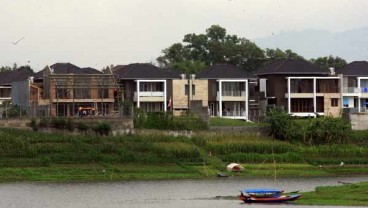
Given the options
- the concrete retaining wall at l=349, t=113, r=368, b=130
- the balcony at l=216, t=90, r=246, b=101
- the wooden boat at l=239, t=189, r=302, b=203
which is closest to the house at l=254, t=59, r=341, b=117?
Answer: the balcony at l=216, t=90, r=246, b=101

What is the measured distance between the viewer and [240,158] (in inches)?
3169

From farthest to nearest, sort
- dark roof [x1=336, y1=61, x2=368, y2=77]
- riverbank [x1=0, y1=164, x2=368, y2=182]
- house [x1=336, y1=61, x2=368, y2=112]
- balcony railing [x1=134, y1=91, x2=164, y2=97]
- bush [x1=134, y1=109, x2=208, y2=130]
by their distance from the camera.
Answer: dark roof [x1=336, y1=61, x2=368, y2=77], house [x1=336, y1=61, x2=368, y2=112], balcony railing [x1=134, y1=91, x2=164, y2=97], bush [x1=134, y1=109, x2=208, y2=130], riverbank [x1=0, y1=164, x2=368, y2=182]

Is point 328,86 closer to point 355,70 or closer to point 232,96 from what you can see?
point 355,70

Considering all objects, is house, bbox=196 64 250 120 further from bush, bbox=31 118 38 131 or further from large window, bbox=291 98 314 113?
bush, bbox=31 118 38 131

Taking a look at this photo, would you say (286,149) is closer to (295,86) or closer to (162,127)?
(162,127)

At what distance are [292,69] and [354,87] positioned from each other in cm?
836

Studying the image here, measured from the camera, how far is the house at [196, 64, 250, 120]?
108500 mm

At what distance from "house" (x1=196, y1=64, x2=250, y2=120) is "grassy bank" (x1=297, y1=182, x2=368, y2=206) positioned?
50688 mm

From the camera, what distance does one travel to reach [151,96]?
347ft

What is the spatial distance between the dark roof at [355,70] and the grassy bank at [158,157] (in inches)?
1052

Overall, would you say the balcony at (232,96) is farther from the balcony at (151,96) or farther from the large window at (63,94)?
the large window at (63,94)

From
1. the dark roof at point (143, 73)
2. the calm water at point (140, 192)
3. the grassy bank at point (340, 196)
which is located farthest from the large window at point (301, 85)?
the grassy bank at point (340, 196)

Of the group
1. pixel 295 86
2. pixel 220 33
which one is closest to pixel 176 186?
pixel 295 86

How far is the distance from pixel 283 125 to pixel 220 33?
214ft
